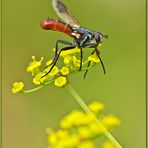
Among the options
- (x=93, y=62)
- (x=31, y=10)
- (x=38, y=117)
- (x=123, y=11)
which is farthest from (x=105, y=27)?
(x=93, y=62)

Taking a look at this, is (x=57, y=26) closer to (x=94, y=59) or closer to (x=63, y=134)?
(x=94, y=59)

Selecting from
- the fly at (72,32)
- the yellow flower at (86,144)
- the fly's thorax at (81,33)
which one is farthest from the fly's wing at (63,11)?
the yellow flower at (86,144)

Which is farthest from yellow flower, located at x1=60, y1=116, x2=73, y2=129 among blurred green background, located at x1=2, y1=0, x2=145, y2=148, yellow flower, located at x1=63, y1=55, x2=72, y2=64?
blurred green background, located at x1=2, y1=0, x2=145, y2=148

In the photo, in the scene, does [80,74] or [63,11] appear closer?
[63,11]

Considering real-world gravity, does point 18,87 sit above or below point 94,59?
below

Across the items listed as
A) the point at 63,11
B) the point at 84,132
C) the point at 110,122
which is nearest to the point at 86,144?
the point at 84,132

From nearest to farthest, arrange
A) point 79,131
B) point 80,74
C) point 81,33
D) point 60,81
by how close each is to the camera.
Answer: point 79,131
point 60,81
point 81,33
point 80,74
